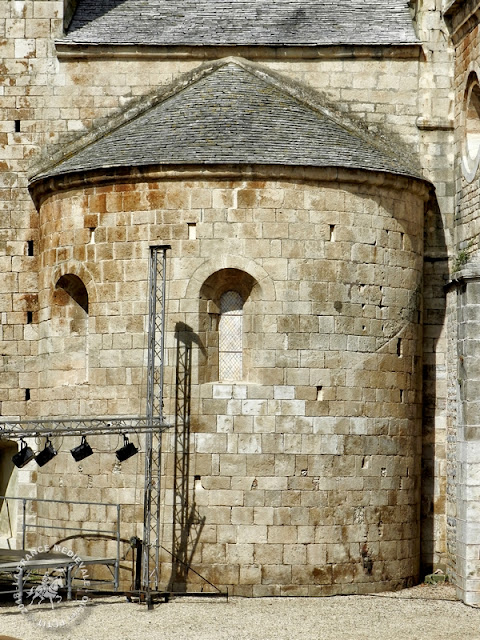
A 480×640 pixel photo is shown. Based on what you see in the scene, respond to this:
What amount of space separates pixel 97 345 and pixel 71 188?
2.92 metres

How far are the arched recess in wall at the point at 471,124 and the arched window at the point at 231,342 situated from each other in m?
4.96

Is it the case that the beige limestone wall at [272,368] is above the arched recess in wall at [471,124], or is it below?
below

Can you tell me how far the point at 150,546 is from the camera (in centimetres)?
2000

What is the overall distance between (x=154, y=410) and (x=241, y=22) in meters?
8.55

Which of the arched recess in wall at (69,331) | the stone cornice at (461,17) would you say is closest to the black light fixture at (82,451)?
the arched recess in wall at (69,331)

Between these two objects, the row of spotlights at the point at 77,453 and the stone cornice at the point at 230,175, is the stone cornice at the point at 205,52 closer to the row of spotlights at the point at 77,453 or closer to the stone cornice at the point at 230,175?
the stone cornice at the point at 230,175

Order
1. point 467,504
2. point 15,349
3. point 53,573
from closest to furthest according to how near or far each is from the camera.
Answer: point 467,504 < point 53,573 < point 15,349

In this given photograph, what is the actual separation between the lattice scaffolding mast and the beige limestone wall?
0.69 feet

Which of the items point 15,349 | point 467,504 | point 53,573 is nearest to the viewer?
point 467,504

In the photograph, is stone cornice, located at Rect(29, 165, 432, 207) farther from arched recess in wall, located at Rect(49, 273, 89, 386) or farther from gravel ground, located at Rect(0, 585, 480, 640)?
gravel ground, located at Rect(0, 585, 480, 640)

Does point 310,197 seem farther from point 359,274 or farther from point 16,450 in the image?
point 16,450

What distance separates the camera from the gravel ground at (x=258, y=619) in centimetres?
1727

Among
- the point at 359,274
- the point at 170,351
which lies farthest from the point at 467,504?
the point at 170,351

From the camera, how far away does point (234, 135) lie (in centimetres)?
2098
